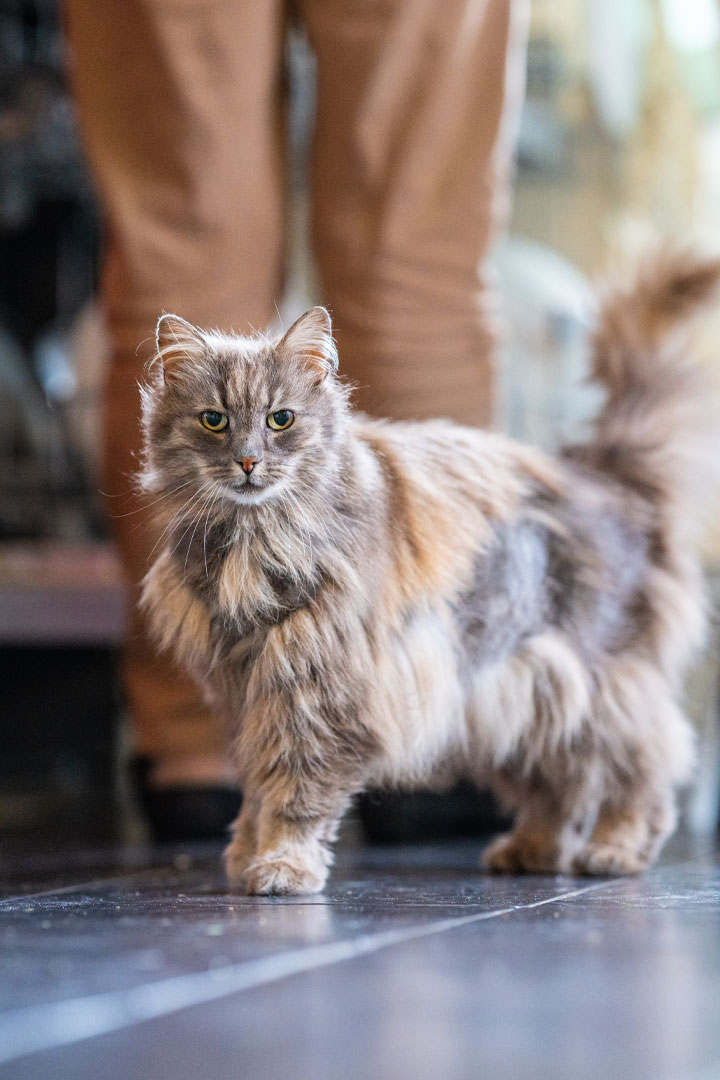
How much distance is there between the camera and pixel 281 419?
3.05 ft

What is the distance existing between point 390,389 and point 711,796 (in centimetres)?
99

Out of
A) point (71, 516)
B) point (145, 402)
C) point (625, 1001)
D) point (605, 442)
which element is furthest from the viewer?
point (71, 516)

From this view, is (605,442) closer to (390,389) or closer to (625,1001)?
(390,389)

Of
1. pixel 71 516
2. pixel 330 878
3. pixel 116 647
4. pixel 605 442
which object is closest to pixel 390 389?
pixel 605 442

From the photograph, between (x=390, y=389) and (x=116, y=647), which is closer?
(x=390, y=389)

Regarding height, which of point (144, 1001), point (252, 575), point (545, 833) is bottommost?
point (144, 1001)

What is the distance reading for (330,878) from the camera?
44.4 inches

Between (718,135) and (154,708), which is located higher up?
(718,135)

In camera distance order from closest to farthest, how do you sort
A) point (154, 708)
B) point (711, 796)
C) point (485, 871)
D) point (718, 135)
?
point (485, 871) → point (154, 708) → point (711, 796) → point (718, 135)

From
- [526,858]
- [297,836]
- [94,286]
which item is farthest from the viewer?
[94,286]

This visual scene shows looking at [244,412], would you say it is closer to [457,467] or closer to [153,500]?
[153,500]

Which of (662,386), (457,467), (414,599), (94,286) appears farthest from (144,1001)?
(94,286)

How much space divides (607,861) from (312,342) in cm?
61

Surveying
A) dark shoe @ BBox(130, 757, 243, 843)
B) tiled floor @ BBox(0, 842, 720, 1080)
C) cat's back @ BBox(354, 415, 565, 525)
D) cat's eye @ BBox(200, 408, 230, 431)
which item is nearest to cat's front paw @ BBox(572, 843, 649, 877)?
tiled floor @ BBox(0, 842, 720, 1080)
